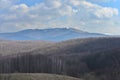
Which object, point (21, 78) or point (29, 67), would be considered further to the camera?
point (29, 67)

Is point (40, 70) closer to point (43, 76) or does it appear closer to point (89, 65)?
point (89, 65)

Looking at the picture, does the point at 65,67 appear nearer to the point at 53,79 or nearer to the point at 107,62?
the point at 107,62

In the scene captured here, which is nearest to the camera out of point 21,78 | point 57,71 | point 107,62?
point 21,78

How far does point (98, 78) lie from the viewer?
141m

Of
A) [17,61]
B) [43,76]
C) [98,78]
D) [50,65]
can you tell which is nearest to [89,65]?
[50,65]

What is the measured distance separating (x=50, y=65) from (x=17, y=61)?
2075 centimetres

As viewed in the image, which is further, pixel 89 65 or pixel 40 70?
pixel 89 65

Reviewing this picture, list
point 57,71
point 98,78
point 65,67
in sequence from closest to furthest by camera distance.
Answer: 1. point 98,78
2. point 57,71
3. point 65,67

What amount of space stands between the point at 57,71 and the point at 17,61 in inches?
1176

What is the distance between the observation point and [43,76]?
108m

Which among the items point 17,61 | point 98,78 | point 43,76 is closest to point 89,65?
point 17,61

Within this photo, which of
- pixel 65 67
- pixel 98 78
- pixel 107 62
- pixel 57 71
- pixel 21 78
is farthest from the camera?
pixel 107 62

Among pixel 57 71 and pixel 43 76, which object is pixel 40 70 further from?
pixel 43 76

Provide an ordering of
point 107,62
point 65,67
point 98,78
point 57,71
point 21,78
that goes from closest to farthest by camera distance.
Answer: point 21,78, point 98,78, point 57,71, point 65,67, point 107,62
